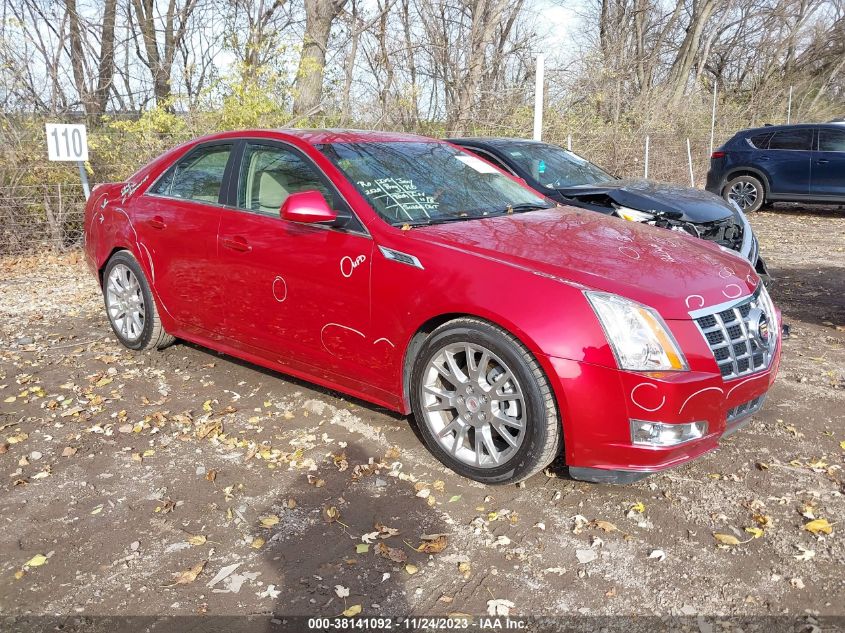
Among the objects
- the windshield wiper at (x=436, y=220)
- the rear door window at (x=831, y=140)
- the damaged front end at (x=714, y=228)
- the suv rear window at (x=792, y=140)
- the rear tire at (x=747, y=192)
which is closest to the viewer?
the windshield wiper at (x=436, y=220)

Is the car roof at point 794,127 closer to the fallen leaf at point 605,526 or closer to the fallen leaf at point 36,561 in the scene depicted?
the fallen leaf at point 605,526

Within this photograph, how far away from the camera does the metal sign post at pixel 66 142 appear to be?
8.71 m

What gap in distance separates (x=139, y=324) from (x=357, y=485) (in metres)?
2.78

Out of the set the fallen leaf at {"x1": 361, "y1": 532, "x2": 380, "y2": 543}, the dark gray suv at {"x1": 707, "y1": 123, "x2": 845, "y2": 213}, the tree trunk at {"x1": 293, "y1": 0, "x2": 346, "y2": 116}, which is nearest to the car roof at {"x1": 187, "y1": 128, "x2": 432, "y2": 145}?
the fallen leaf at {"x1": 361, "y1": 532, "x2": 380, "y2": 543}

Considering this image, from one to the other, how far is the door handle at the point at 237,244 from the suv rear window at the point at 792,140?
12.0m

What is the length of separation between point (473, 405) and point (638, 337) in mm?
860

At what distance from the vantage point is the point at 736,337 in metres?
3.25

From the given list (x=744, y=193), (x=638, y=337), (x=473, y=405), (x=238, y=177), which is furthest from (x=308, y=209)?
(x=744, y=193)

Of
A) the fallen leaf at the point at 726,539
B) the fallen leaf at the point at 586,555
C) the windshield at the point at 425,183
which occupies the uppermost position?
the windshield at the point at 425,183

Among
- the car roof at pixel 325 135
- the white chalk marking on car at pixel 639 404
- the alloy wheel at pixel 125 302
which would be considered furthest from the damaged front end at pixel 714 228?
the alloy wheel at pixel 125 302

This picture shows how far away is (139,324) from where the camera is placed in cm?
546

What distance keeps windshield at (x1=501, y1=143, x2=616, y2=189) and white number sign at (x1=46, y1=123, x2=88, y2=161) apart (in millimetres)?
5307

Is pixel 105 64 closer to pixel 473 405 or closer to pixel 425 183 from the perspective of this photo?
pixel 425 183

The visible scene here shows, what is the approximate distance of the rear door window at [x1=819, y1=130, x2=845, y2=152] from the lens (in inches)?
495
